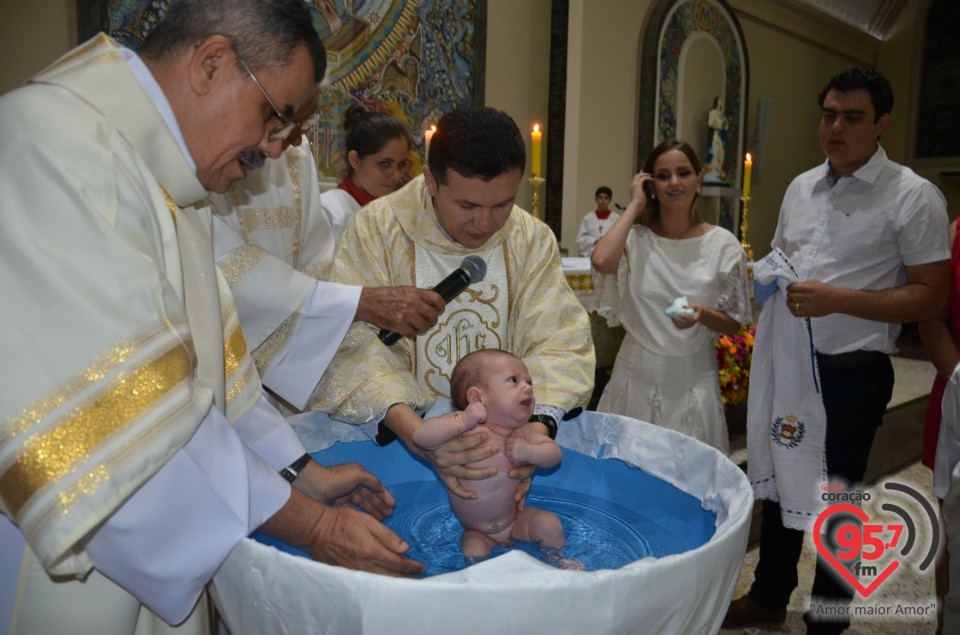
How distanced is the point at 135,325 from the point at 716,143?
9.54 metres

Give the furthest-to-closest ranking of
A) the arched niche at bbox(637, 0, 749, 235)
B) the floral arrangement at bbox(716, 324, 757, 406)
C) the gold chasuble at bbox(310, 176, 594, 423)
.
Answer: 1. the arched niche at bbox(637, 0, 749, 235)
2. the floral arrangement at bbox(716, 324, 757, 406)
3. the gold chasuble at bbox(310, 176, 594, 423)

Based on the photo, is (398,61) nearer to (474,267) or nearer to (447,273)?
(447,273)

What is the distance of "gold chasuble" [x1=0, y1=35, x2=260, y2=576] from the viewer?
0.90 metres

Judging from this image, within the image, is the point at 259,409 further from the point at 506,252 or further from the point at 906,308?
the point at 906,308

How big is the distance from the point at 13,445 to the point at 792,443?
8.54 feet

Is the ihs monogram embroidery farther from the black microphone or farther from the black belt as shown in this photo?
the black belt

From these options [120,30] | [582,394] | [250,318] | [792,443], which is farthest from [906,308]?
[120,30]

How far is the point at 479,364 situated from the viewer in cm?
186

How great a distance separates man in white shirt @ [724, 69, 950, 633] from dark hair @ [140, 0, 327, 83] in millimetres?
2090

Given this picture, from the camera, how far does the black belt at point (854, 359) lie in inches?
107

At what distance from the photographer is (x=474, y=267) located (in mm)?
1965

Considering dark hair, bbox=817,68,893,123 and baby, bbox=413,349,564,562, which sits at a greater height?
dark hair, bbox=817,68,893,123

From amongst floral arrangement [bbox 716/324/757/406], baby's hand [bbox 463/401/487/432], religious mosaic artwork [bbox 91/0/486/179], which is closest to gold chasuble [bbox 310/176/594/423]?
baby's hand [bbox 463/401/487/432]

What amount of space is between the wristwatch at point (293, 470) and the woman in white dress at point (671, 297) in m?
1.93
